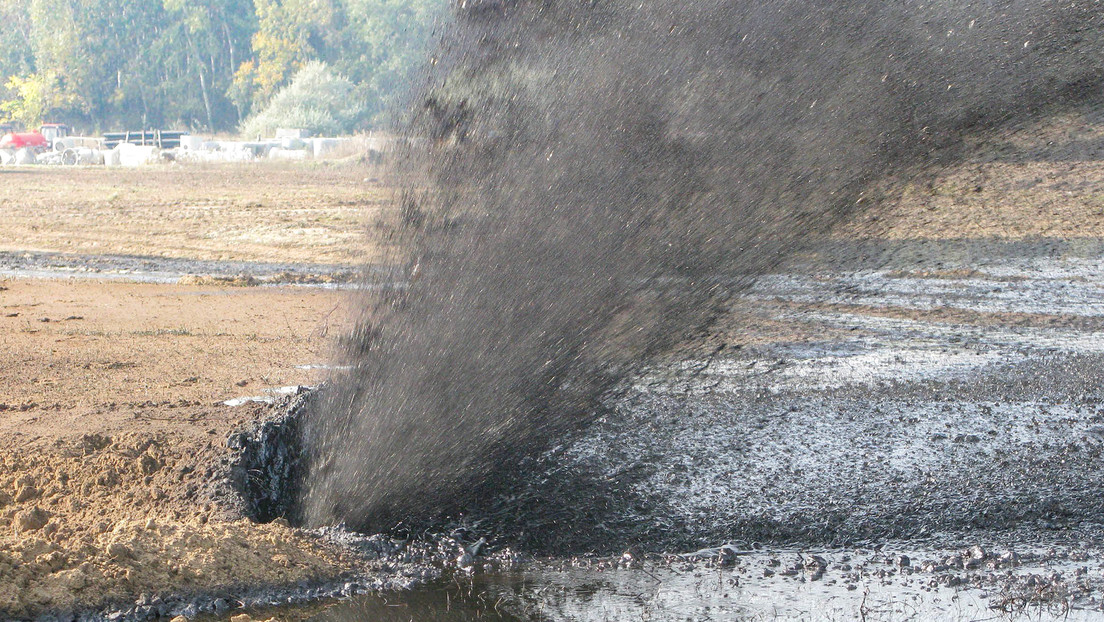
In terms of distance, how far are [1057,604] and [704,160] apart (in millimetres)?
2570

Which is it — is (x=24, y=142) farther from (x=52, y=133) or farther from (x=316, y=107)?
(x=316, y=107)

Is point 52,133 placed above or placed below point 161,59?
below

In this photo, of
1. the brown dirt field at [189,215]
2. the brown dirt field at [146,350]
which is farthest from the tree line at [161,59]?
the brown dirt field at [146,350]

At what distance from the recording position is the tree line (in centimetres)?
6278

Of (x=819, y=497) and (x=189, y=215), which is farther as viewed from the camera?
(x=189, y=215)

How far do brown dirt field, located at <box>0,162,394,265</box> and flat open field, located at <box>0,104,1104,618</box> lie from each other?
12 centimetres

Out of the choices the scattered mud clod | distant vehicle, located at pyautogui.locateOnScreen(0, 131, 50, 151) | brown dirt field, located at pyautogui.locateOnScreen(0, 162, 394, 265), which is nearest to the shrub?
distant vehicle, located at pyautogui.locateOnScreen(0, 131, 50, 151)

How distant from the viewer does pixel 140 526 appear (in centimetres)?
404

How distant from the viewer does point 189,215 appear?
19359 millimetres

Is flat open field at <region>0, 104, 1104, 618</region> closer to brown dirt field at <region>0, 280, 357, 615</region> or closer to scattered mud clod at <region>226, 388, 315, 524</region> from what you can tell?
brown dirt field at <region>0, 280, 357, 615</region>

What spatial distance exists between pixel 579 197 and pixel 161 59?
7123 centimetres

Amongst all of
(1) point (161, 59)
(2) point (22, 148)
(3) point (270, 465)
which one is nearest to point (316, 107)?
(2) point (22, 148)

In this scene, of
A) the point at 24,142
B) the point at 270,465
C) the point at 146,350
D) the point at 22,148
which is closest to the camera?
the point at 270,465

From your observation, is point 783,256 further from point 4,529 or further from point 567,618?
point 4,529
